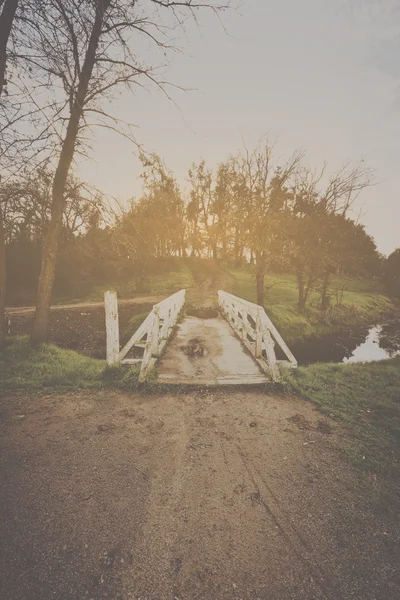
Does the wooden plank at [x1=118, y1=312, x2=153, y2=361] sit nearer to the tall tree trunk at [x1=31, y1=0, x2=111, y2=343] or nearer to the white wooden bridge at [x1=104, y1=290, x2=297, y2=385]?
the white wooden bridge at [x1=104, y1=290, x2=297, y2=385]

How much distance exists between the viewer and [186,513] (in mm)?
2520

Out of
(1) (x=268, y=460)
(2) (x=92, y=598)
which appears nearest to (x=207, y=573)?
(2) (x=92, y=598)

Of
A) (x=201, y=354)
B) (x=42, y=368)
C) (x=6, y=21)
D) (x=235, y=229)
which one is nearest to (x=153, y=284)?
(x=235, y=229)

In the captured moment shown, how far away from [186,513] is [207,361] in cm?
401

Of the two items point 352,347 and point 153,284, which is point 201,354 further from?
point 153,284

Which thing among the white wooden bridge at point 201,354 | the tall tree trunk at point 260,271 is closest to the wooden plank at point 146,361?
the white wooden bridge at point 201,354

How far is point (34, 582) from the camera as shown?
6.25ft

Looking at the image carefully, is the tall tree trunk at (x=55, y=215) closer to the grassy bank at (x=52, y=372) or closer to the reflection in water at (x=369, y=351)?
the grassy bank at (x=52, y=372)

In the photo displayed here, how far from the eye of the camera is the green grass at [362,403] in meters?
3.40

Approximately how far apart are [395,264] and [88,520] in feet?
173

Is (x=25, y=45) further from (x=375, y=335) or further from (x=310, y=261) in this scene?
(x=375, y=335)

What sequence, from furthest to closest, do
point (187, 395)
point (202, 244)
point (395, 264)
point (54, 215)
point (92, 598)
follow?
point (395, 264)
point (202, 244)
point (54, 215)
point (187, 395)
point (92, 598)

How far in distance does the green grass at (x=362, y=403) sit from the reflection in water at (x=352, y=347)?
16.4 feet

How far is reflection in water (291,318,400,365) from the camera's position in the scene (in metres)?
13.0
